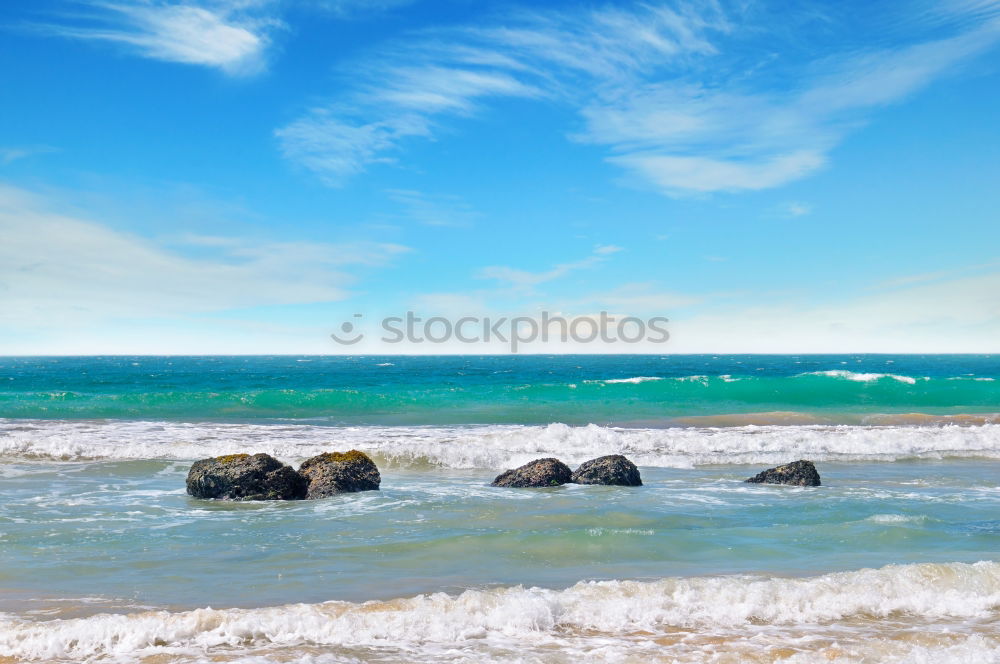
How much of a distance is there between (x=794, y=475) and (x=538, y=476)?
4.65 metres

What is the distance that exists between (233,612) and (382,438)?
16204 millimetres

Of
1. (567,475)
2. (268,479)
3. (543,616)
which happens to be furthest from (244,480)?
(543,616)

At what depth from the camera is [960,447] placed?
20.4m

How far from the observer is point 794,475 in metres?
13.0

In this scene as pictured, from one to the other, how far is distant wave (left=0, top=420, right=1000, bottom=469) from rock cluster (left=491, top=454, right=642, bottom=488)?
3362mm

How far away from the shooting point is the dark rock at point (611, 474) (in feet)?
43.2

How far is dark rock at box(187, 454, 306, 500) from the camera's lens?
12000mm

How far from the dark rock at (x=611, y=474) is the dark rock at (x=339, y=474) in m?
3.80

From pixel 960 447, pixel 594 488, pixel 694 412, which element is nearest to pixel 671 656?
pixel 594 488

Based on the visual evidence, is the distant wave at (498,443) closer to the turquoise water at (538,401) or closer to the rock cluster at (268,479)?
the rock cluster at (268,479)

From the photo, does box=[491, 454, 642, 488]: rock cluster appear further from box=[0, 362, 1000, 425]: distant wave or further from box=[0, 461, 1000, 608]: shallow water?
box=[0, 362, 1000, 425]: distant wave

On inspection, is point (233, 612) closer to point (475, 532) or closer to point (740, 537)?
point (475, 532)

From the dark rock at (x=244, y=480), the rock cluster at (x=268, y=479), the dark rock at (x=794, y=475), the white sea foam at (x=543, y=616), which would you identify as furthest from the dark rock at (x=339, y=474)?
the dark rock at (x=794, y=475)

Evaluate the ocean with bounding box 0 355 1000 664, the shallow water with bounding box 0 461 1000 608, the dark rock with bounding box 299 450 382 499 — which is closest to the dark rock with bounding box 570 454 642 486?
the ocean with bounding box 0 355 1000 664
